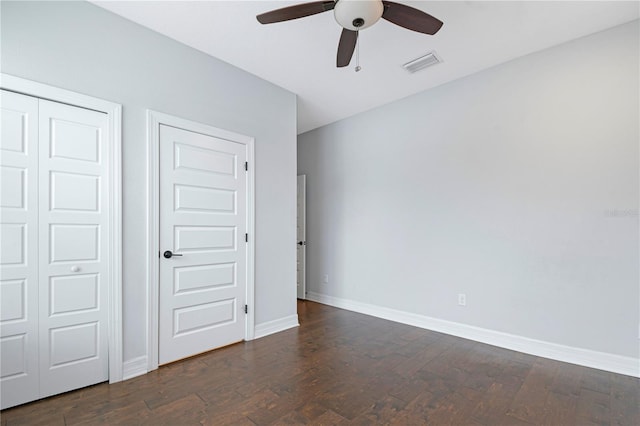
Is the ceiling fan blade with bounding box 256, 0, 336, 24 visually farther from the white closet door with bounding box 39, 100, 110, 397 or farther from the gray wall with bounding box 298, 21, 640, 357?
the gray wall with bounding box 298, 21, 640, 357

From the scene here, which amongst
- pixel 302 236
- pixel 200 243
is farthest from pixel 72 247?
pixel 302 236

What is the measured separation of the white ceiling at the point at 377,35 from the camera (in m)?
2.36

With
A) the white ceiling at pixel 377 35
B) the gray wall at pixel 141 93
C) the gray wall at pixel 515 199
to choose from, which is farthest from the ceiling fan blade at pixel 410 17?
the gray wall at pixel 141 93

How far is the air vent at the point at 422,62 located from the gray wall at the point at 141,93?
154 cm

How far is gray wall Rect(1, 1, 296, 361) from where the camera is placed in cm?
210

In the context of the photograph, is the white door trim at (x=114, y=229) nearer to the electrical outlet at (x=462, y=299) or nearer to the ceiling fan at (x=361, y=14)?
the ceiling fan at (x=361, y=14)

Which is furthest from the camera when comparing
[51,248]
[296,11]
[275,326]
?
[275,326]

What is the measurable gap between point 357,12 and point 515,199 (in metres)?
2.49

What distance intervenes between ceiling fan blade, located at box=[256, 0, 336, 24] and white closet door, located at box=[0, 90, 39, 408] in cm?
177

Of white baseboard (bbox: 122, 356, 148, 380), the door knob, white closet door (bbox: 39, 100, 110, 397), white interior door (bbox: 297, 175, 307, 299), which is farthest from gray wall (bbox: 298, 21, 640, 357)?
white closet door (bbox: 39, 100, 110, 397)

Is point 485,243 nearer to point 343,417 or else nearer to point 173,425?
point 343,417

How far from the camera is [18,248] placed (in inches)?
78.4

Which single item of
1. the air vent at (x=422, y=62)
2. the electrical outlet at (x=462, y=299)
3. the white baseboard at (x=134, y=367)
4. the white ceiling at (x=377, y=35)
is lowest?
the white baseboard at (x=134, y=367)

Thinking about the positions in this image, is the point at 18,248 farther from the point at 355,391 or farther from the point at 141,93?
the point at 355,391
